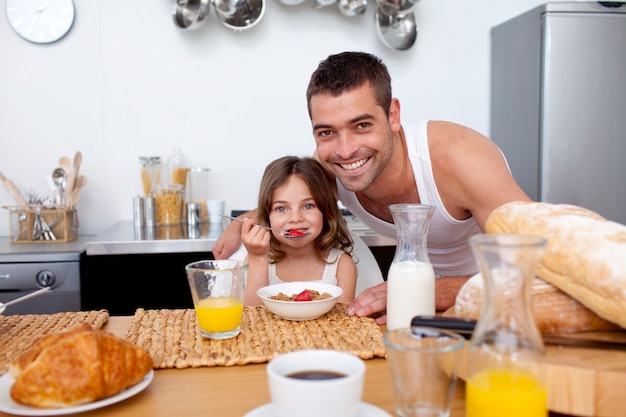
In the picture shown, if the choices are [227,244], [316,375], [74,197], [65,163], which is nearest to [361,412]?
[316,375]

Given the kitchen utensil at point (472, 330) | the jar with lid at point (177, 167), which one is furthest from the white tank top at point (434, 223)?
the jar with lid at point (177, 167)

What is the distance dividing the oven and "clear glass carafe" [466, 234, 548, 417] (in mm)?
1807

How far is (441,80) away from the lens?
2.91 metres

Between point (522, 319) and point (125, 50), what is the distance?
2446mm

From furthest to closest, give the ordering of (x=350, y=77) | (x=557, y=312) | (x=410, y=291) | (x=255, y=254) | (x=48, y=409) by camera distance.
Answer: (x=255, y=254), (x=350, y=77), (x=410, y=291), (x=557, y=312), (x=48, y=409)

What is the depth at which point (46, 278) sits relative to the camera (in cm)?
210

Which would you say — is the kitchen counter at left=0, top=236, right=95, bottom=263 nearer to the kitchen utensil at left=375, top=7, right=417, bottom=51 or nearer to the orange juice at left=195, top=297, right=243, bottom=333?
the orange juice at left=195, top=297, right=243, bottom=333

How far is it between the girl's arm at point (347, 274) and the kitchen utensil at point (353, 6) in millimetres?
1383

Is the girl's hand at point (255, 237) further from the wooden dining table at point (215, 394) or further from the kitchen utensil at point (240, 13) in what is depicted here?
the kitchen utensil at point (240, 13)

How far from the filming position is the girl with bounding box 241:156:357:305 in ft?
5.78

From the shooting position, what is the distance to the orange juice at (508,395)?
1.99 ft

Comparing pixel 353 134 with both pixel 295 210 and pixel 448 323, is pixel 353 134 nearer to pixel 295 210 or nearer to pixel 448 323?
pixel 295 210

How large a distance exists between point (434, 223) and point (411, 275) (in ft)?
2.43

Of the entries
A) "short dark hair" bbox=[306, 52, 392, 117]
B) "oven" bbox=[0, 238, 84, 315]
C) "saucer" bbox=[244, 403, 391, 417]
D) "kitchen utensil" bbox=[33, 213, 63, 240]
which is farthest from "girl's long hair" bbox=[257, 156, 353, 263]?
"saucer" bbox=[244, 403, 391, 417]
